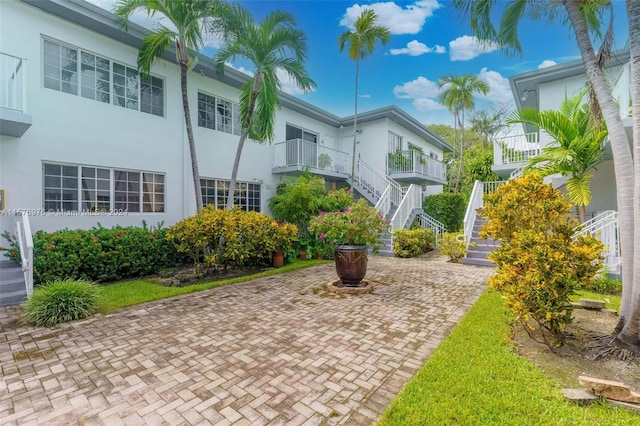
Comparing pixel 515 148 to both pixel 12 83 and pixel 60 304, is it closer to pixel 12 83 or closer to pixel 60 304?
pixel 60 304

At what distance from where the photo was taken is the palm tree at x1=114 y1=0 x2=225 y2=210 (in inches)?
287

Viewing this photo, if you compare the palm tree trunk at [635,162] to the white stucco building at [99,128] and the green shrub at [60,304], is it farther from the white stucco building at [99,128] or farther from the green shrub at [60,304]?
the white stucco building at [99,128]

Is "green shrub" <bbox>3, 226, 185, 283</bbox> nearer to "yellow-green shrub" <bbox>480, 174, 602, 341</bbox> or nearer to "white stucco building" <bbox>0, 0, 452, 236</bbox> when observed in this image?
"white stucco building" <bbox>0, 0, 452, 236</bbox>

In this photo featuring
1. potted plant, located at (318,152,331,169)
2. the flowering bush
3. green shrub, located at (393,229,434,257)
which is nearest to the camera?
the flowering bush

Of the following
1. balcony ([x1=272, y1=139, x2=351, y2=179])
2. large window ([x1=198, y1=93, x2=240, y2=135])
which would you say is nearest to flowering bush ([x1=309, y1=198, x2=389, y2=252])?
balcony ([x1=272, y1=139, x2=351, y2=179])

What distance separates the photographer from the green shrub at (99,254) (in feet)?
19.8

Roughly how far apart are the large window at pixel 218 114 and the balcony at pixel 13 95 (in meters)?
4.64

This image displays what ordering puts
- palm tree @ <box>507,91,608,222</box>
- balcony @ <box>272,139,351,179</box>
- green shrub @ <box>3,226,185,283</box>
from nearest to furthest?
green shrub @ <box>3,226,185,283</box>
palm tree @ <box>507,91,608,222</box>
balcony @ <box>272,139,351,179</box>

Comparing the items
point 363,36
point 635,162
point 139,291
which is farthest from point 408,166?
point 139,291

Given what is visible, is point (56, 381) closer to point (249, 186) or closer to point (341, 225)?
point (341, 225)

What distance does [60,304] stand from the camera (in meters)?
4.70

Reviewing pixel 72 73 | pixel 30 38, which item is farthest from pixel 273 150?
pixel 30 38

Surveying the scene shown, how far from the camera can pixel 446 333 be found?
14.1ft

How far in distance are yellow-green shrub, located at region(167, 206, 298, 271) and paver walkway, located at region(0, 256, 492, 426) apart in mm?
1749
